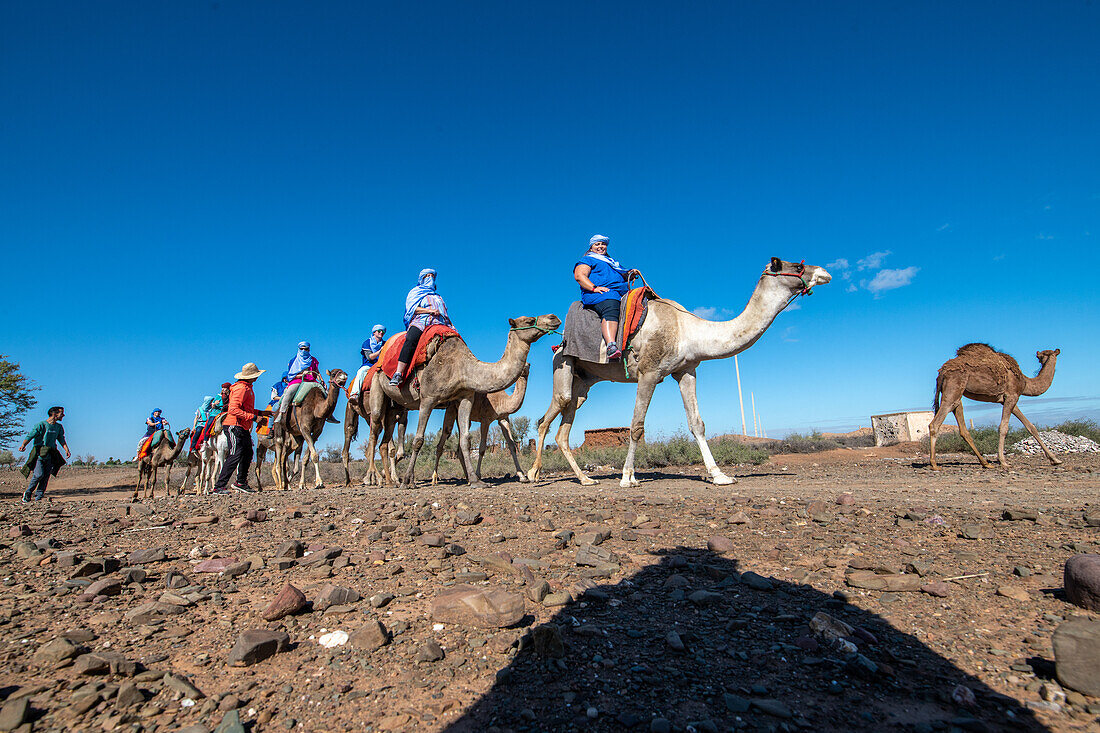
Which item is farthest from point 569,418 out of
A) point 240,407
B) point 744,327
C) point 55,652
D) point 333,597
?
point 55,652

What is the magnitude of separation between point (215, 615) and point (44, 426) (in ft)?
47.2

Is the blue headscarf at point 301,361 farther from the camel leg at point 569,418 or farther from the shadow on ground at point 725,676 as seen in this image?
the shadow on ground at point 725,676

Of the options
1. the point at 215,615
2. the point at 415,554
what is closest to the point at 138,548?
the point at 215,615

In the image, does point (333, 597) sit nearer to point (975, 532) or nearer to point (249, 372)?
point (975, 532)

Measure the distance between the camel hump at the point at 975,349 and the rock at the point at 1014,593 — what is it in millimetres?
10718

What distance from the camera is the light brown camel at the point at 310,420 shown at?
13398 mm

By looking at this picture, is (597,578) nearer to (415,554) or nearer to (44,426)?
(415,554)

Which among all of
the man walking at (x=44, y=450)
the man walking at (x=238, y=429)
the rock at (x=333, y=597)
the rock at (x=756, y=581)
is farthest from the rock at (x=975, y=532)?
the man walking at (x=44, y=450)

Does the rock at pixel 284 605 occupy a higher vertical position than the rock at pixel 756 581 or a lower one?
higher

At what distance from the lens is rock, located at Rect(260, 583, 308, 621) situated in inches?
126

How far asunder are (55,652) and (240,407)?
8.37 m

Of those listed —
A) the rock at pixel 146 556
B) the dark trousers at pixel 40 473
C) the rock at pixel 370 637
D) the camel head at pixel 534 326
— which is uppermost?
the camel head at pixel 534 326

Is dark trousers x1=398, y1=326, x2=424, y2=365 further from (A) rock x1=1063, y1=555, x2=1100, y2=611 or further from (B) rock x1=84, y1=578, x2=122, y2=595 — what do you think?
(A) rock x1=1063, y1=555, x2=1100, y2=611

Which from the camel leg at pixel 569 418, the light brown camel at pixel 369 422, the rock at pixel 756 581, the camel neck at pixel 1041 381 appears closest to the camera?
the rock at pixel 756 581
